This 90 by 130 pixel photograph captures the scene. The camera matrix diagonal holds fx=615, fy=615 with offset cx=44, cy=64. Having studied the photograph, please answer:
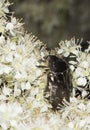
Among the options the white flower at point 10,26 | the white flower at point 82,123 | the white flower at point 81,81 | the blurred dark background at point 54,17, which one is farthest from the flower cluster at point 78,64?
the blurred dark background at point 54,17

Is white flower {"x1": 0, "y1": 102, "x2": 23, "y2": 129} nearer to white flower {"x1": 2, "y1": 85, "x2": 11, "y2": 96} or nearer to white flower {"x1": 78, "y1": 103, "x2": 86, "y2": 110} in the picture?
white flower {"x1": 2, "y1": 85, "x2": 11, "y2": 96}

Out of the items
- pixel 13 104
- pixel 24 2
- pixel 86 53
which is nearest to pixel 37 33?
pixel 24 2

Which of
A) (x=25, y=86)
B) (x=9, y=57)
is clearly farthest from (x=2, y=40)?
(x=25, y=86)

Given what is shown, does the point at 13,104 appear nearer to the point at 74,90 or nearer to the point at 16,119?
the point at 16,119

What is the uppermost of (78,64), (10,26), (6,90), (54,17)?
(54,17)

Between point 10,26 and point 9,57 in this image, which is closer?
point 9,57

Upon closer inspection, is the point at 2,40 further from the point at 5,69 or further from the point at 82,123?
the point at 82,123

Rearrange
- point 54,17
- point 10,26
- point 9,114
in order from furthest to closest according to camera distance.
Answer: point 54,17 → point 10,26 → point 9,114
